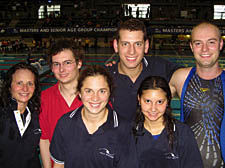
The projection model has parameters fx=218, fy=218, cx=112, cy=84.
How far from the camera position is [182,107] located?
8.75 ft

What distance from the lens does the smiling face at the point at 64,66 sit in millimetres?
2468

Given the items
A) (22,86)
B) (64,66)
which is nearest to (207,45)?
(64,66)

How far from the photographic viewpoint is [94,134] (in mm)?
1995

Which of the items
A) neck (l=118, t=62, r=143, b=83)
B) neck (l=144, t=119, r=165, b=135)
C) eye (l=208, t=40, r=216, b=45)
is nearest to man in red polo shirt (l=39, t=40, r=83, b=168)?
neck (l=118, t=62, r=143, b=83)

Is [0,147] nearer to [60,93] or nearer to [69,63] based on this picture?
[60,93]

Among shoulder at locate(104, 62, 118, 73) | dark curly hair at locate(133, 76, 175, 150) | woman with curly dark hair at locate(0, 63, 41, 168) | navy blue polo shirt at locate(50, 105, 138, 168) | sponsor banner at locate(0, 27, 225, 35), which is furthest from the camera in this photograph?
sponsor banner at locate(0, 27, 225, 35)

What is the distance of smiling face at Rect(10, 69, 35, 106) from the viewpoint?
2.47 meters

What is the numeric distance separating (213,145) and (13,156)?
2203mm

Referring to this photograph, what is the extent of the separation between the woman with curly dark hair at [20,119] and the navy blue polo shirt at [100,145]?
0.60 m

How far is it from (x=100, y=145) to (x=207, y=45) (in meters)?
1.62

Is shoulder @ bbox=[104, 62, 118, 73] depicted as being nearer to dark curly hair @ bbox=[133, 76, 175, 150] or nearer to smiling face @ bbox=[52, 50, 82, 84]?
smiling face @ bbox=[52, 50, 82, 84]

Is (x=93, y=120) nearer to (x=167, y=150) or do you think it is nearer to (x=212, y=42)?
(x=167, y=150)

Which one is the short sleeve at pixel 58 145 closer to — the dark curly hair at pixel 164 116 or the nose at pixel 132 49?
the dark curly hair at pixel 164 116

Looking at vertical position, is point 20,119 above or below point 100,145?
above
